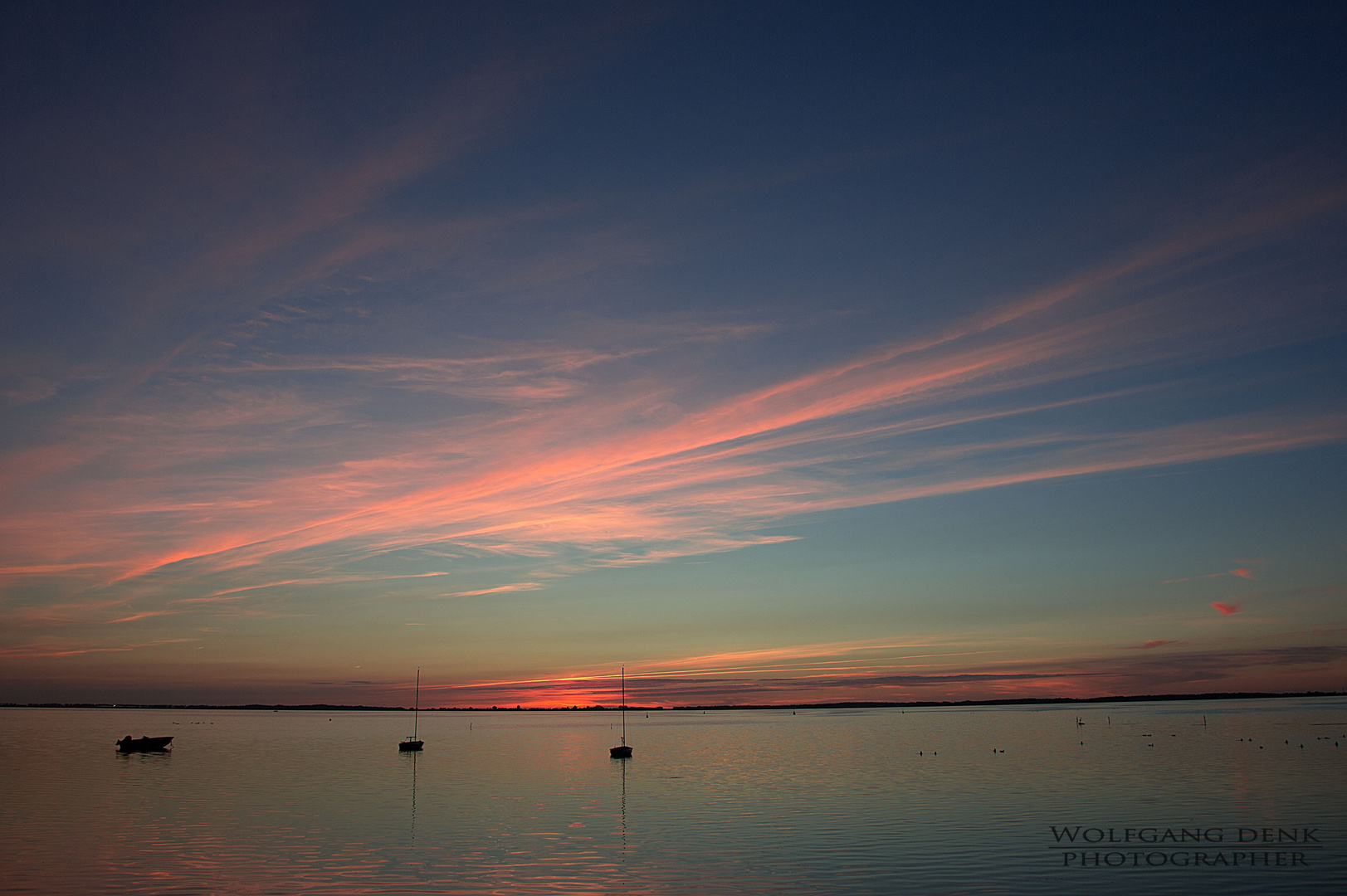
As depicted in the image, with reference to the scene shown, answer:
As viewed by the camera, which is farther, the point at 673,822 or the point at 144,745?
the point at 144,745

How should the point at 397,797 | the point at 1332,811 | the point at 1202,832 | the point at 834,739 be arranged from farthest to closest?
the point at 834,739
the point at 397,797
the point at 1332,811
the point at 1202,832

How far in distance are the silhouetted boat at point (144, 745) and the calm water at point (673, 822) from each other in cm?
954

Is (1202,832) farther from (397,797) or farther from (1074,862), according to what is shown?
(397,797)

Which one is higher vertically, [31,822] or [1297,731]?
[31,822]

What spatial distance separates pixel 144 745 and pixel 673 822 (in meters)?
97.3

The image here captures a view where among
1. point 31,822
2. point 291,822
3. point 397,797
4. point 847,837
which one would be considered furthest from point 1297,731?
point 31,822

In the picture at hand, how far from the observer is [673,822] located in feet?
171

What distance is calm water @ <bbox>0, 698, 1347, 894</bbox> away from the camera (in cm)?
3566

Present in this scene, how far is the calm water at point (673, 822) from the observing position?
35656mm

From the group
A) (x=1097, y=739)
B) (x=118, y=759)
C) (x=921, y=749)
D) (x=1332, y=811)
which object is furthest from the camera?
(x=1097, y=739)

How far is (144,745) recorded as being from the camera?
380 ft

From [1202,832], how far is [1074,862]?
12.5 metres

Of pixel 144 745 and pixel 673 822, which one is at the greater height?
pixel 673 822

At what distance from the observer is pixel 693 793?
67188 millimetres
